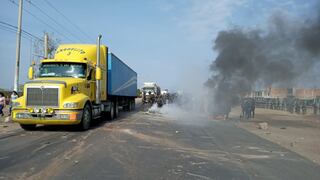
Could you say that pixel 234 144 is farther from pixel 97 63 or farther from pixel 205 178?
pixel 97 63

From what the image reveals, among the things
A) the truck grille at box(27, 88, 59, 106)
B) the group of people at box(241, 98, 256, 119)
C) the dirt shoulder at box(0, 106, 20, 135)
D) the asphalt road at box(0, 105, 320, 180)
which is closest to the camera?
the asphalt road at box(0, 105, 320, 180)

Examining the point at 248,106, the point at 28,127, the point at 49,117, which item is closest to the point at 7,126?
the point at 28,127

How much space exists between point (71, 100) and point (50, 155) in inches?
226

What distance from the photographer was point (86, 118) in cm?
1702

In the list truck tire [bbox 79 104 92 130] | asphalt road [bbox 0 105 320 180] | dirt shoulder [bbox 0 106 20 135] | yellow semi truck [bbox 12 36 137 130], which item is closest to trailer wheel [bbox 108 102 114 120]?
yellow semi truck [bbox 12 36 137 130]

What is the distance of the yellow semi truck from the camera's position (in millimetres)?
15727

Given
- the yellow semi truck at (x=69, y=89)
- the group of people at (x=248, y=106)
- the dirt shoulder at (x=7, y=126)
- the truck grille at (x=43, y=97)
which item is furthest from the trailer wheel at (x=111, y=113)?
the group of people at (x=248, y=106)

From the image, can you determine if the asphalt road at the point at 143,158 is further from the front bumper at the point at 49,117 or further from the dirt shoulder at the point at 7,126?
the dirt shoulder at the point at 7,126

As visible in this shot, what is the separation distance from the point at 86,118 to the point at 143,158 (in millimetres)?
7408

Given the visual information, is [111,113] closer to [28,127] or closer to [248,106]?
[28,127]

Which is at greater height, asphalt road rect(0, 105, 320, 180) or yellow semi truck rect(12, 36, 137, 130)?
yellow semi truck rect(12, 36, 137, 130)

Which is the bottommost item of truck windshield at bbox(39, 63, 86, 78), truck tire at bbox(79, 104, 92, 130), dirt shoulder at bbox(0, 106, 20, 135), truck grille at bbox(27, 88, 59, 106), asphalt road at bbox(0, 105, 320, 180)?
asphalt road at bbox(0, 105, 320, 180)

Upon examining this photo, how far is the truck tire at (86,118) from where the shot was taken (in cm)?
1664

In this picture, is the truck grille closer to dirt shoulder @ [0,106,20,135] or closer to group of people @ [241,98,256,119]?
dirt shoulder @ [0,106,20,135]
